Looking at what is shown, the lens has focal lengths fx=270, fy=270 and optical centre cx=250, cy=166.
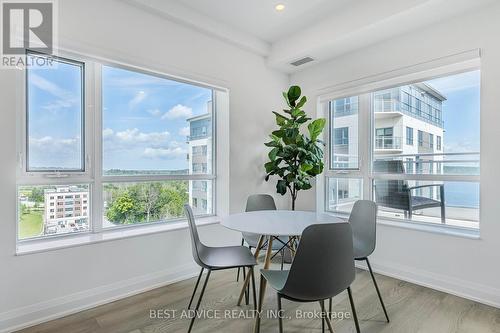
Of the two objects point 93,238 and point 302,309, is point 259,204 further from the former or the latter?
point 93,238

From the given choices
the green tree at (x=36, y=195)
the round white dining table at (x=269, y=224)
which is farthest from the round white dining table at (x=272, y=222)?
the green tree at (x=36, y=195)

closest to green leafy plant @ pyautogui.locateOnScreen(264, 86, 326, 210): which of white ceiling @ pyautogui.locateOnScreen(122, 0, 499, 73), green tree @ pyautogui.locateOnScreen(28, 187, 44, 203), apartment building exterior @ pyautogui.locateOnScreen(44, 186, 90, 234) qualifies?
white ceiling @ pyautogui.locateOnScreen(122, 0, 499, 73)

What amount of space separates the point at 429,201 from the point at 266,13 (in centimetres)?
289

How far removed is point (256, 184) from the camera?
393 cm

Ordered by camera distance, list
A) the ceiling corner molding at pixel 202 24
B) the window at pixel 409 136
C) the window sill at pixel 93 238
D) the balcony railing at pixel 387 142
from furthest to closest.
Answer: the balcony railing at pixel 387 142 → the window at pixel 409 136 → the ceiling corner molding at pixel 202 24 → the window sill at pixel 93 238

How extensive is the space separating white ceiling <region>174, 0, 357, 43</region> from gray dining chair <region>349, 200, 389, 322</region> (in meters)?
2.20

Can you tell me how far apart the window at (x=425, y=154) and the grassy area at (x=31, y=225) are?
11.6ft

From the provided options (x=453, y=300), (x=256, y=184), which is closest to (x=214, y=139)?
(x=256, y=184)

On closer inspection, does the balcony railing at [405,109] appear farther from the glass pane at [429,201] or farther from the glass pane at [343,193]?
the glass pane at [343,193]

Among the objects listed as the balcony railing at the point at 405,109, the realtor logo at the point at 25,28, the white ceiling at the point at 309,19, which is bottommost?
the balcony railing at the point at 405,109

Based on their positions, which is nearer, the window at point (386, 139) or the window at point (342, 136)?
the window at point (386, 139)

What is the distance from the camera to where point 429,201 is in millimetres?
3125

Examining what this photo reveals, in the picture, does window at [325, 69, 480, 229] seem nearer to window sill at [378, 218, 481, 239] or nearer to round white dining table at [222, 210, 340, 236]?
window sill at [378, 218, 481, 239]

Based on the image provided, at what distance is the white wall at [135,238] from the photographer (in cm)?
212
